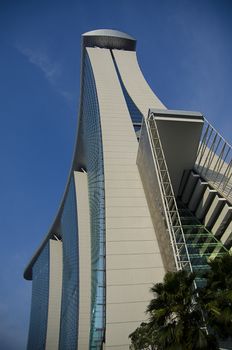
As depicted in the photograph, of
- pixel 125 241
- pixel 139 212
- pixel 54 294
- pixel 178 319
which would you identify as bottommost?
pixel 178 319

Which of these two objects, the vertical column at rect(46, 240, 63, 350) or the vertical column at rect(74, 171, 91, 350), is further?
the vertical column at rect(46, 240, 63, 350)

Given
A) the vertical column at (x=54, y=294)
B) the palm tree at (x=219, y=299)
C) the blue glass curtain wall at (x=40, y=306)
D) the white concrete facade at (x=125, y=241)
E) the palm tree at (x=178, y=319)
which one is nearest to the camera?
the palm tree at (x=178, y=319)

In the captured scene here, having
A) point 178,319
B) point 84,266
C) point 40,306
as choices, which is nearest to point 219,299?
point 178,319

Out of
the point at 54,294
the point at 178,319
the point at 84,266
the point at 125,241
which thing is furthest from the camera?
the point at 54,294

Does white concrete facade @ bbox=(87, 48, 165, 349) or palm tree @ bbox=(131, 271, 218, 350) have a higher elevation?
white concrete facade @ bbox=(87, 48, 165, 349)

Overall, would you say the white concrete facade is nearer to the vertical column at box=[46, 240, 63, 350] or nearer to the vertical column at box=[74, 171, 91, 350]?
the vertical column at box=[74, 171, 91, 350]

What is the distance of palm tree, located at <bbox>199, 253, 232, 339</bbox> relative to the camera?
408 inches

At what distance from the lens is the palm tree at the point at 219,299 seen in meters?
10.4

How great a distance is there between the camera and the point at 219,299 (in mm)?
10758

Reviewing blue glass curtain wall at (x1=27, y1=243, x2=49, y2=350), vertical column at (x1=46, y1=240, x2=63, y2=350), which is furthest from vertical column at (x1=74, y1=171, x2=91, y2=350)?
blue glass curtain wall at (x1=27, y1=243, x2=49, y2=350)

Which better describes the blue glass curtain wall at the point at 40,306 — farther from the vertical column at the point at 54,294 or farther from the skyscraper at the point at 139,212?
the skyscraper at the point at 139,212

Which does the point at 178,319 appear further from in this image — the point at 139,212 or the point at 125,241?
the point at 139,212

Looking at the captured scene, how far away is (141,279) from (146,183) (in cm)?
843

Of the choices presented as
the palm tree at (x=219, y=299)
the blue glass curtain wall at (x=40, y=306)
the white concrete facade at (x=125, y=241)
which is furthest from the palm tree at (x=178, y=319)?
the blue glass curtain wall at (x=40, y=306)
